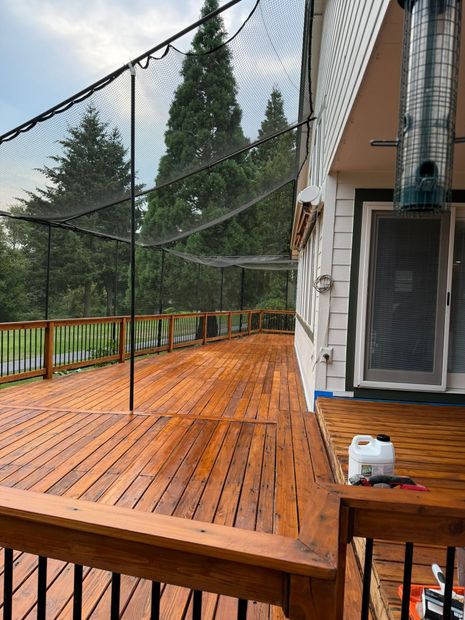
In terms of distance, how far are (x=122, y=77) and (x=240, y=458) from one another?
3.63 metres

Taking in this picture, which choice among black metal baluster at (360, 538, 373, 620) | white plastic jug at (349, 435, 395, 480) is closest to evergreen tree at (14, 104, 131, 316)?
white plastic jug at (349, 435, 395, 480)

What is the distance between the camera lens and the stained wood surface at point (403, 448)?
1.40 m

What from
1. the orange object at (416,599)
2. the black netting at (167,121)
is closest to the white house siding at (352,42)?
the black netting at (167,121)

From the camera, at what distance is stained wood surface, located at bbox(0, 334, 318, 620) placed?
1.56 meters

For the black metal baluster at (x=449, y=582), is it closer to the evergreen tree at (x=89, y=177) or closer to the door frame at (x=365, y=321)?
the door frame at (x=365, y=321)

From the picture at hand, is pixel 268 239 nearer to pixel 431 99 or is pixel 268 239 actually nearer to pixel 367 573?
pixel 431 99

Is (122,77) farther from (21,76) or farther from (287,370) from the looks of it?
(287,370)

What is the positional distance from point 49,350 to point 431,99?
5265mm

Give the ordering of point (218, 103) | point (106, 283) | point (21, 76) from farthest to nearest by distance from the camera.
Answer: point (106, 283), point (218, 103), point (21, 76)

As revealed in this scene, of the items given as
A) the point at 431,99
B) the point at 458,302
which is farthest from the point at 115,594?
the point at 458,302

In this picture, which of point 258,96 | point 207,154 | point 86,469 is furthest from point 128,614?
point 258,96

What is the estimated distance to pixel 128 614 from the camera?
1419 mm

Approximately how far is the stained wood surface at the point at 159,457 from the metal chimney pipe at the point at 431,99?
96 centimetres

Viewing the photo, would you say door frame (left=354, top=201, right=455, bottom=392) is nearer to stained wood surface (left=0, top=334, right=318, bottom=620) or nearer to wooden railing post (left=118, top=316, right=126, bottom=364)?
stained wood surface (left=0, top=334, right=318, bottom=620)
